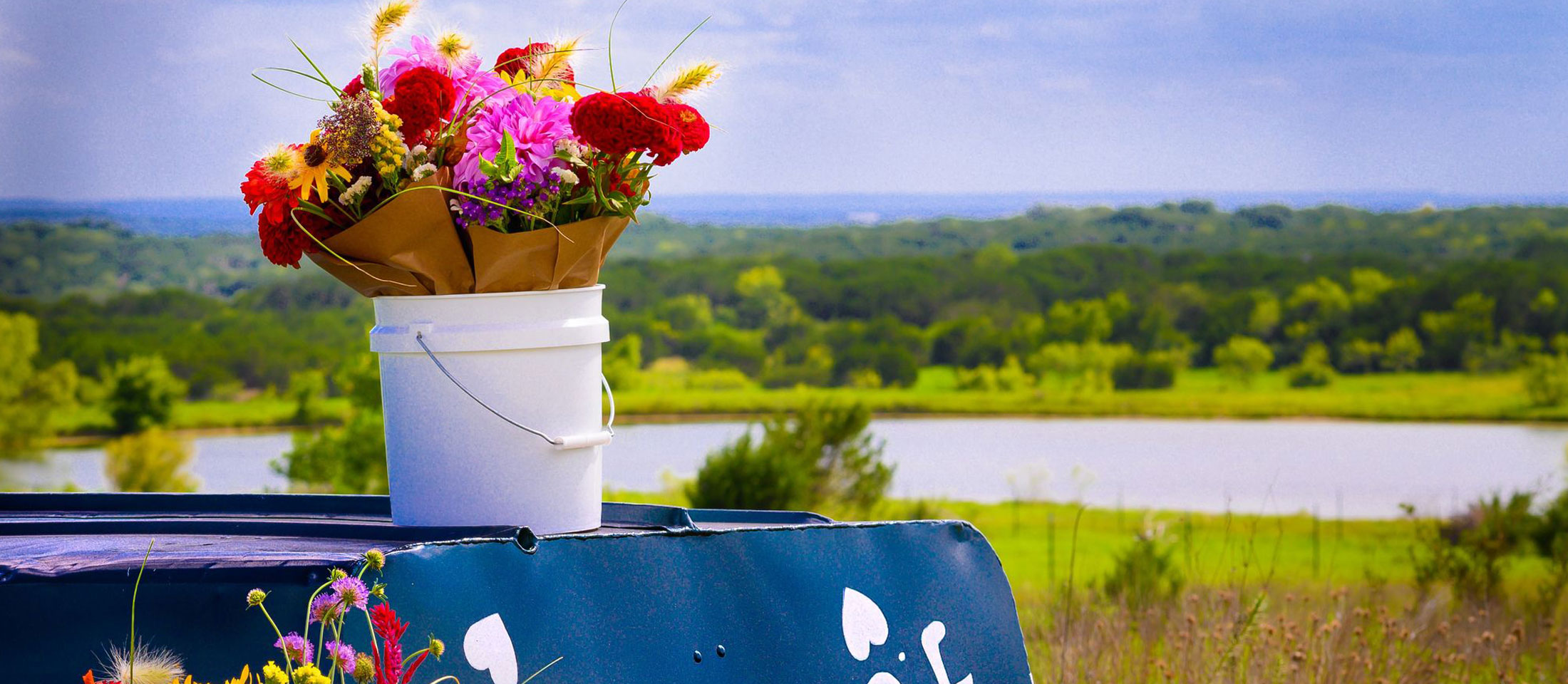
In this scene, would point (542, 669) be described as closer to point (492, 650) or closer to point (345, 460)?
point (492, 650)

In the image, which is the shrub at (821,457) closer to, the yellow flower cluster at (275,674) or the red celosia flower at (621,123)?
the red celosia flower at (621,123)

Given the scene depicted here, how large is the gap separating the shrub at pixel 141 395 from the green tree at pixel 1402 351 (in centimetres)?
1728

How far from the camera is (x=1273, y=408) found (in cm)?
1923

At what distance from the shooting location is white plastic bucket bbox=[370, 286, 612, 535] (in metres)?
1.60

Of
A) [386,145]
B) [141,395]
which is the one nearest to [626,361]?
[141,395]

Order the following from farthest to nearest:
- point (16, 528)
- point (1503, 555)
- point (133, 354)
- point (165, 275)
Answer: point (165, 275) < point (133, 354) < point (1503, 555) < point (16, 528)

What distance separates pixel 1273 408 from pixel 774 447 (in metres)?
13.6

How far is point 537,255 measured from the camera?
1599 millimetres

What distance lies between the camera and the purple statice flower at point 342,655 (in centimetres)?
113

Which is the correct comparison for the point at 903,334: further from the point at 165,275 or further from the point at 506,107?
the point at 506,107

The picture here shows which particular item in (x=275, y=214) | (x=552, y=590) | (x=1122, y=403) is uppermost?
(x=275, y=214)

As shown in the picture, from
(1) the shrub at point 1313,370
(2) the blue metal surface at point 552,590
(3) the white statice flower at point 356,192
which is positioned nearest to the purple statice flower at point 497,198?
(3) the white statice flower at point 356,192

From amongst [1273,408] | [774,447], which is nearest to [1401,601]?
[774,447]

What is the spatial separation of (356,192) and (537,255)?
0.74 ft
